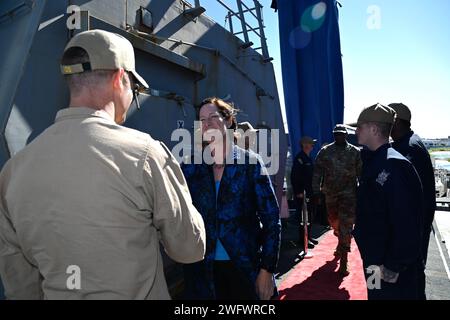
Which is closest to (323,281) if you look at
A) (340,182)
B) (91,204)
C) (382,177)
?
(340,182)

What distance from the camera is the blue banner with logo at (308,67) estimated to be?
830 cm

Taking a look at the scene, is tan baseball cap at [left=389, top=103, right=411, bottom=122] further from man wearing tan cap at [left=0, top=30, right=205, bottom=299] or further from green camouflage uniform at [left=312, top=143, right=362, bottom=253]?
man wearing tan cap at [left=0, top=30, right=205, bottom=299]

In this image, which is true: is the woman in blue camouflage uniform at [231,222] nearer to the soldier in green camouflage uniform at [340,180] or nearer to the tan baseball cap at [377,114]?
the tan baseball cap at [377,114]

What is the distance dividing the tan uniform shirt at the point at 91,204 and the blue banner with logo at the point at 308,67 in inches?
295

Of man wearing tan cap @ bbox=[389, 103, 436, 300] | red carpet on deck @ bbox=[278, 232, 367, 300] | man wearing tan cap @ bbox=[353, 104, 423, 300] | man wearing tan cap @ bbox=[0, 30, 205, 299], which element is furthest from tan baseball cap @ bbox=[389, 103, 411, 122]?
man wearing tan cap @ bbox=[0, 30, 205, 299]

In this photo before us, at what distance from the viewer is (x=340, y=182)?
178 inches

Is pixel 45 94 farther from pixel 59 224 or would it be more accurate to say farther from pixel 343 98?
pixel 343 98

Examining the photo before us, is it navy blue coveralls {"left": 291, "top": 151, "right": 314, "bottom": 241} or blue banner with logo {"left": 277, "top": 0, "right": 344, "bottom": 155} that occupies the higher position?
blue banner with logo {"left": 277, "top": 0, "right": 344, "bottom": 155}

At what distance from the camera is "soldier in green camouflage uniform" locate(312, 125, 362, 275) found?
4.40 metres

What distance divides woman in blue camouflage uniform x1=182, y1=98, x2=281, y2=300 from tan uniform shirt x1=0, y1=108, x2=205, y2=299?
75 centimetres

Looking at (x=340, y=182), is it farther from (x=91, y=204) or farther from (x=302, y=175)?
(x=91, y=204)

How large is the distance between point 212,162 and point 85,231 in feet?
3.52
